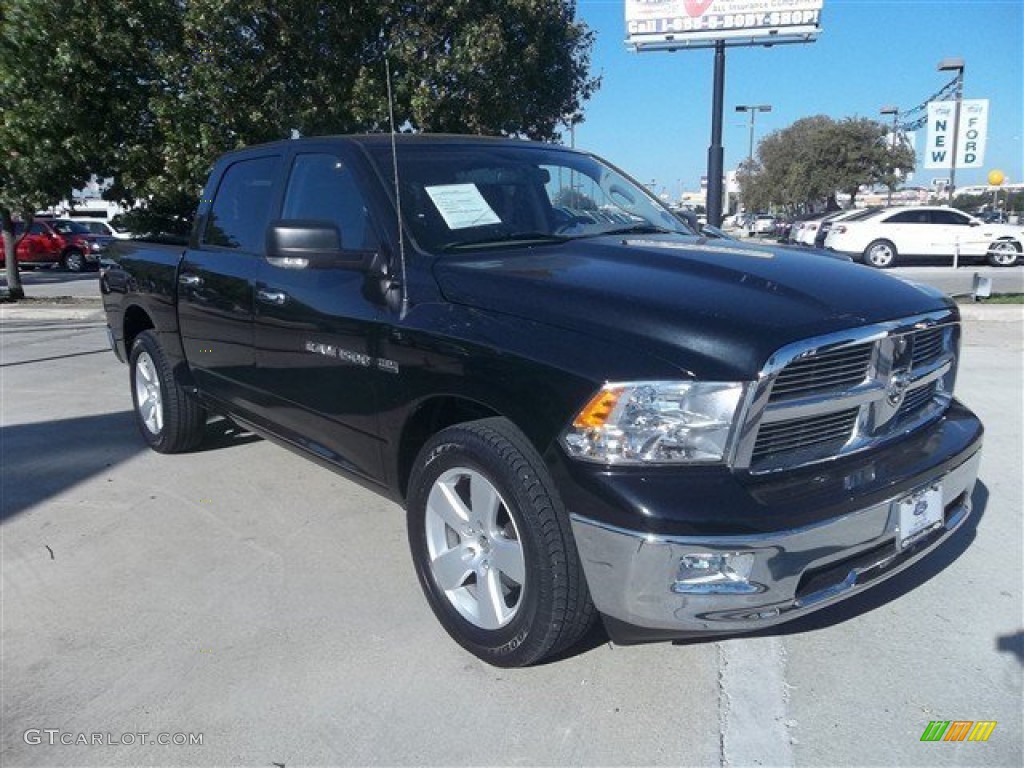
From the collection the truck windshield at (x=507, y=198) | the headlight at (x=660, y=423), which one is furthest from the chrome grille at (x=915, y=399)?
the truck windshield at (x=507, y=198)

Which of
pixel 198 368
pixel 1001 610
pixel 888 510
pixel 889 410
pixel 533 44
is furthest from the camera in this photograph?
pixel 533 44

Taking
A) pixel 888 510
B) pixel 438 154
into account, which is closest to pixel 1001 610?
pixel 888 510

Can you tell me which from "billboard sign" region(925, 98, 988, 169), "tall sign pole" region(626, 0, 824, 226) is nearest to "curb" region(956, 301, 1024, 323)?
"billboard sign" region(925, 98, 988, 169)

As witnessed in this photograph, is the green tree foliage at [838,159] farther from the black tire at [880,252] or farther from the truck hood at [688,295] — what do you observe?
the truck hood at [688,295]

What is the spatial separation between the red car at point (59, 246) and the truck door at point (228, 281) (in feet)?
76.3

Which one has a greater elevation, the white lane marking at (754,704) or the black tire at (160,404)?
the black tire at (160,404)

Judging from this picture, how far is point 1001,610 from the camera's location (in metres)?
3.28

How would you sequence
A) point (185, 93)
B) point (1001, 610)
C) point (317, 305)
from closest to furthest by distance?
1. point (1001, 610)
2. point (317, 305)
3. point (185, 93)

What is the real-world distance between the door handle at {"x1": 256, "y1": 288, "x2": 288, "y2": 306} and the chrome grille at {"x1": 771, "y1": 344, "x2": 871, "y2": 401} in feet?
7.84

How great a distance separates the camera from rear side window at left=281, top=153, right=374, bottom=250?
353cm

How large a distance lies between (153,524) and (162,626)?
1189 millimetres

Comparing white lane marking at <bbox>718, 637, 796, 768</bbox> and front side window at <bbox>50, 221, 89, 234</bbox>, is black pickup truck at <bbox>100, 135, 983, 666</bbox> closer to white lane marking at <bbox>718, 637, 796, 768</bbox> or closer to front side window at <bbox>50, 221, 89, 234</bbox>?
white lane marking at <bbox>718, 637, 796, 768</bbox>

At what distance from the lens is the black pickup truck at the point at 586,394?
2373mm

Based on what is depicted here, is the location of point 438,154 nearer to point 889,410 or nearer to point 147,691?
point 889,410
